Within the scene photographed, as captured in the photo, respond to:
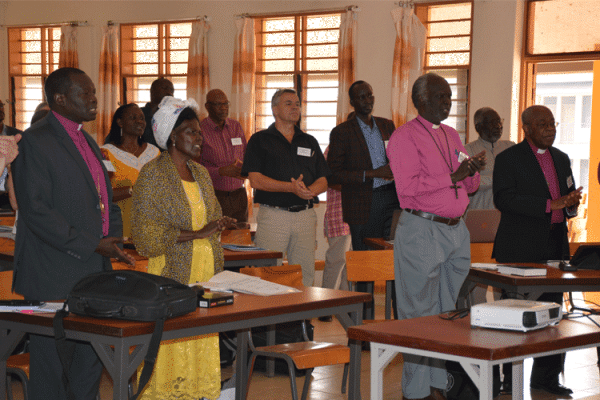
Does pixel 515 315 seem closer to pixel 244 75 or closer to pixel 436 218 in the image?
pixel 436 218

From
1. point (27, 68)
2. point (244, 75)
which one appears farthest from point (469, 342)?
point (27, 68)

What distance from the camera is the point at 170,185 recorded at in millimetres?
3467

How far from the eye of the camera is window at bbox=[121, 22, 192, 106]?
10.1 m

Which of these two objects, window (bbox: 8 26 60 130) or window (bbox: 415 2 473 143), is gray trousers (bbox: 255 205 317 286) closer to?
window (bbox: 415 2 473 143)

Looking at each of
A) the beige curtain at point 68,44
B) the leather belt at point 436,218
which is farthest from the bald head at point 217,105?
the beige curtain at point 68,44

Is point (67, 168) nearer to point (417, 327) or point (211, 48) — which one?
point (417, 327)

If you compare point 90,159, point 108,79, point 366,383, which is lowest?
point 366,383

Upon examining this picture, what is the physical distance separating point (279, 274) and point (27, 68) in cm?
877

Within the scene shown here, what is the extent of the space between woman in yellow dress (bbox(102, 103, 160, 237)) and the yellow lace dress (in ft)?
5.83

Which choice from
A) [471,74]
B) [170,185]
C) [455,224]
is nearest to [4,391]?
[170,185]

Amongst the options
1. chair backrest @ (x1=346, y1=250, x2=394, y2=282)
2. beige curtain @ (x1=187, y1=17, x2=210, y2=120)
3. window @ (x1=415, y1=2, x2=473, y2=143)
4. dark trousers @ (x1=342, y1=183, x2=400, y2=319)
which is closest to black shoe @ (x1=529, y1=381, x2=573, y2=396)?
chair backrest @ (x1=346, y1=250, x2=394, y2=282)

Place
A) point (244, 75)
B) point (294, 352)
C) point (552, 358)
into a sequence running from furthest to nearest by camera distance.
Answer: point (244, 75) < point (552, 358) < point (294, 352)

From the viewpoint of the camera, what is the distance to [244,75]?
9.34 meters

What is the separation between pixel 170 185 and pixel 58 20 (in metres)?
8.35
